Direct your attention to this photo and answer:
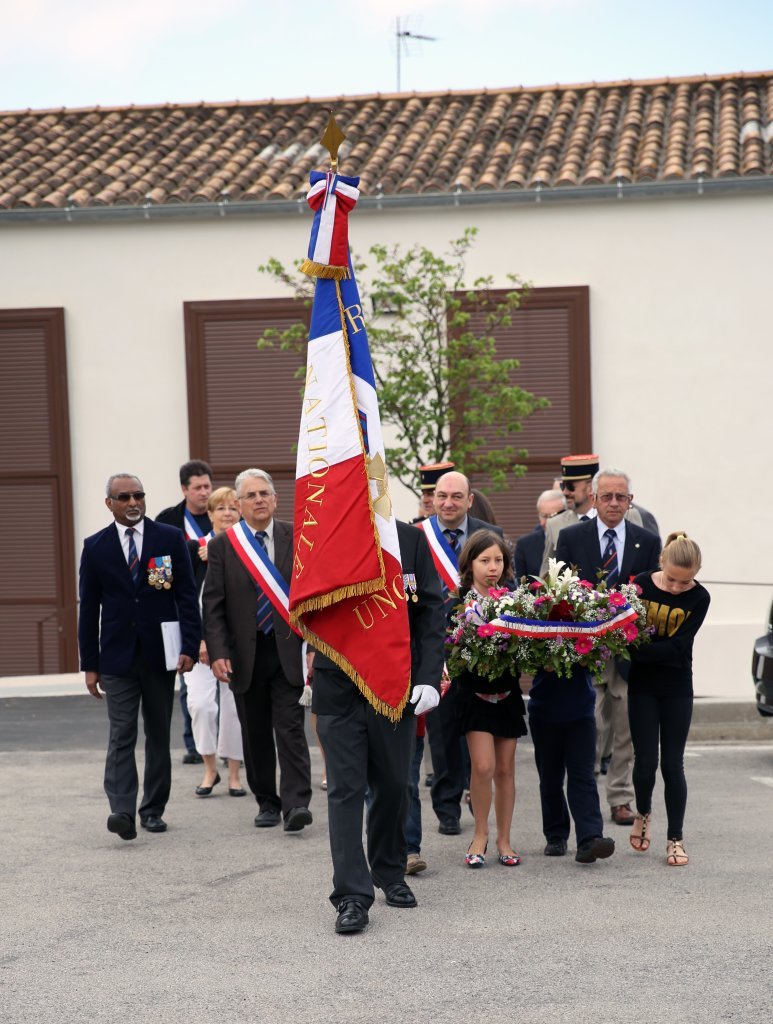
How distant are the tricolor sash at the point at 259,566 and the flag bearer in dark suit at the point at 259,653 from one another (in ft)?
0.09

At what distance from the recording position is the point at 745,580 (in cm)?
1532

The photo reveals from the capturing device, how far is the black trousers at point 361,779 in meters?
6.18

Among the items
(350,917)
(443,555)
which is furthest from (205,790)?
(350,917)

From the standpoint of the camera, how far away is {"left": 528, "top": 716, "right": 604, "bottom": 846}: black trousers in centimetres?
717

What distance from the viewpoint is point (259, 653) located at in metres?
Result: 8.22

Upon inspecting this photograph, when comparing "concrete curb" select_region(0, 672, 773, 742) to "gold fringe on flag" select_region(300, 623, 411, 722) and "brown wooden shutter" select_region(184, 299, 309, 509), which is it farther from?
"brown wooden shutter" select_region(184, 299, 309, 509)

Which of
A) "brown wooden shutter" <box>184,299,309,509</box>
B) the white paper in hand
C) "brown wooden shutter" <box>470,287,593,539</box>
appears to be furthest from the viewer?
"brown wooden shutter" <box>184,299,309,509</box>

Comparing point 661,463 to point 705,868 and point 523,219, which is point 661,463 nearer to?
A: point 523,219

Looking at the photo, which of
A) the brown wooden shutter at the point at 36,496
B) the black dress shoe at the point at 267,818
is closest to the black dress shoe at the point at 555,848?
the black dress shoe at the point at 267,818

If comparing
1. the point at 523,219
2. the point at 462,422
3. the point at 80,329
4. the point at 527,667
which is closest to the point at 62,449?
the point at 80,329

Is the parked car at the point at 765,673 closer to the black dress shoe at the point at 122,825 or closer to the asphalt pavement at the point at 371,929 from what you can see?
the asphalt pavement at the point at 371,929

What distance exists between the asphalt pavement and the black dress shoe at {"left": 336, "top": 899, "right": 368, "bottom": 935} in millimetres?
41

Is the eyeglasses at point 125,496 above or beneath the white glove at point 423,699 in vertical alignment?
above

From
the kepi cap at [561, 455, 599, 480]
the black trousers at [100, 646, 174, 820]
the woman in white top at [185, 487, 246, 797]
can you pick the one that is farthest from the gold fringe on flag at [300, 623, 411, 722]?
the kepi cap at [561, 455, 599, 480]
